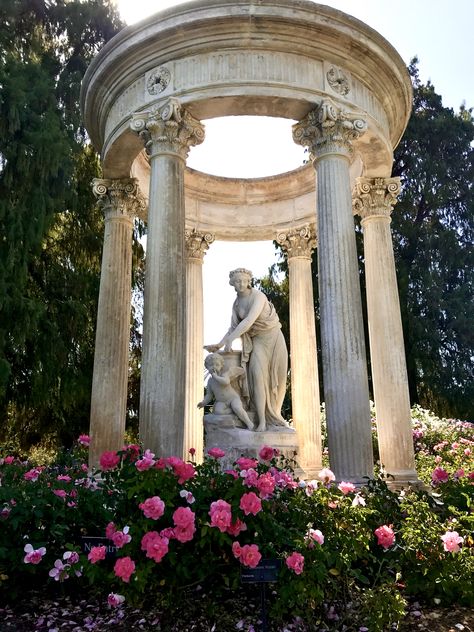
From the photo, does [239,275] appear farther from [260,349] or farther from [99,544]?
[99,544]

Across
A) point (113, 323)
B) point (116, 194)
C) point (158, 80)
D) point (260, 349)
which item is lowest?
point (260, 349)

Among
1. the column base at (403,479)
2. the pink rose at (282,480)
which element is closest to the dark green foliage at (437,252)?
the column base at (403,479)

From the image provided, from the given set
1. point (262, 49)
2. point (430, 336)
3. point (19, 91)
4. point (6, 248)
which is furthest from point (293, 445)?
point (430, 336)

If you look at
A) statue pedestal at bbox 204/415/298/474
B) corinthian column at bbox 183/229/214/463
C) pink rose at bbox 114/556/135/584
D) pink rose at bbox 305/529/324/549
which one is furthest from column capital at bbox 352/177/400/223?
pink rose at bbox 114/556/135/584

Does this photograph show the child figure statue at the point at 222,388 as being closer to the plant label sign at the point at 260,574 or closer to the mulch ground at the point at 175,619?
the mulch ground at the point at 175,619

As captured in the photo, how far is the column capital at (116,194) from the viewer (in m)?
16.5

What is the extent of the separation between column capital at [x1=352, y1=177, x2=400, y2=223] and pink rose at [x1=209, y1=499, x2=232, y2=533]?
1201cm

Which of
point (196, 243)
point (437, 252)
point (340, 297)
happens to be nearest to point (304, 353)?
point (196, 243)

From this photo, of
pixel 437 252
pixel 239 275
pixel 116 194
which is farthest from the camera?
pixel 437 252

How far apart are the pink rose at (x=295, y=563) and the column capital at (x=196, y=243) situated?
1394 centimetres

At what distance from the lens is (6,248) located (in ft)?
67.7

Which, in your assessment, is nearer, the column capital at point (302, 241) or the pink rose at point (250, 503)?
the pink rose at point (250, 503)

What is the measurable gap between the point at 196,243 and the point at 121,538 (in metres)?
14.0

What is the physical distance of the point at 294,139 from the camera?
1388 cm
